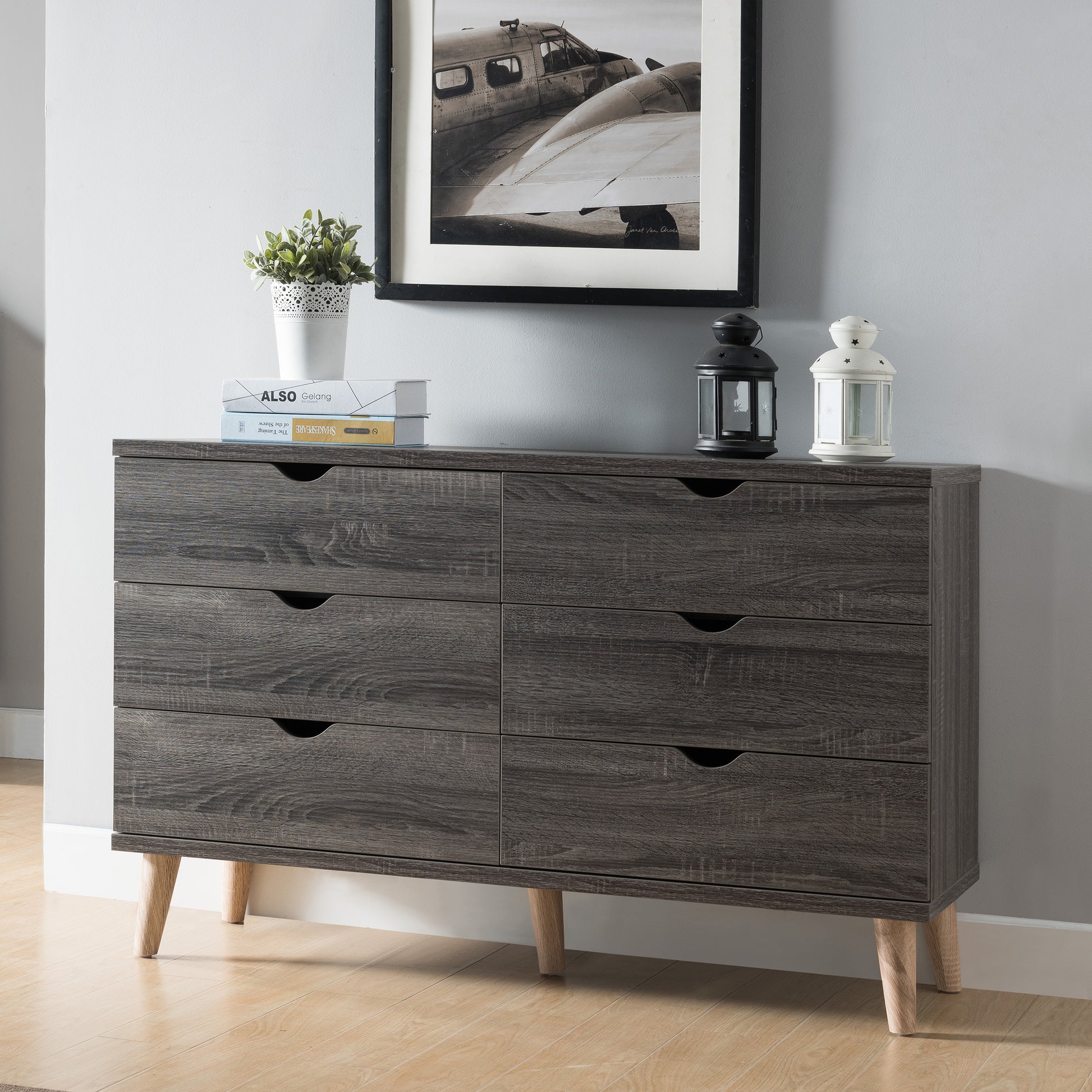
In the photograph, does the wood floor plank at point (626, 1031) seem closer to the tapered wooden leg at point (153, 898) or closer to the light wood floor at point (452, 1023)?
the light wood floor at point (452, 1023)

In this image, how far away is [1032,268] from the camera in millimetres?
2170

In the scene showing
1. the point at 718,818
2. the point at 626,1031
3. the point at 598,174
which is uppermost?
the point at 598,174

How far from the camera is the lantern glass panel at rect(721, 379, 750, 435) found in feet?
6.93

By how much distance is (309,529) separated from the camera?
215 cm

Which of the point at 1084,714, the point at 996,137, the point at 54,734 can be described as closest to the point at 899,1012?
the point at 1084,714

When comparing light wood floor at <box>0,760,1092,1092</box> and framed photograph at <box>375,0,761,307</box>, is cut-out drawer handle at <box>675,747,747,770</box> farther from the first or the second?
framed photograph at <box>375,0,761,307</box>

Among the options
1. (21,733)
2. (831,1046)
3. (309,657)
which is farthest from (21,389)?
(831,1046)

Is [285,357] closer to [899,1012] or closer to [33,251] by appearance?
[899,1012]

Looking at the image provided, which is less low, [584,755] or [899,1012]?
[584,755]

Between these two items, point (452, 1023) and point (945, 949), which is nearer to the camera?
point (452, 1023)

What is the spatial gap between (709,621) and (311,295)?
31.3 inches

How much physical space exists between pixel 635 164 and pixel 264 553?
81 centimetres

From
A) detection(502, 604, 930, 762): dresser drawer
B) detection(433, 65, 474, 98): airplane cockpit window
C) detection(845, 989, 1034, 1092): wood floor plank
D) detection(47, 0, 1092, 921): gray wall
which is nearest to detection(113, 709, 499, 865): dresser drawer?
detection(502, 604, 930, 762): dresser drawer

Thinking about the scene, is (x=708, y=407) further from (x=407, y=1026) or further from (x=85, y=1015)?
(x=85, y=1015)
